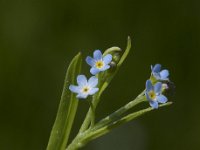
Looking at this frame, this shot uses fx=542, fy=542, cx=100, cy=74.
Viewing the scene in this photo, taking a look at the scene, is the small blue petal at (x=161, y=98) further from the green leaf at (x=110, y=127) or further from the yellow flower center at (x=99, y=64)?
the yellow flower center at (x=99, y=64)

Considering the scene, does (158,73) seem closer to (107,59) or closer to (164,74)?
(164,74)

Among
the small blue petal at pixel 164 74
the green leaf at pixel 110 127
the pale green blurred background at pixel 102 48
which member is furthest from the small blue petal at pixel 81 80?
the pale green blurred background at pixel 102 48

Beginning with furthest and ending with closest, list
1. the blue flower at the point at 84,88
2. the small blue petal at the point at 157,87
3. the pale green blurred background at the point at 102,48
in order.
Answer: the pale green blurred background at the point at 102,48, the small blue petal at the point at 157,87, the blue flower at the point at 84,88

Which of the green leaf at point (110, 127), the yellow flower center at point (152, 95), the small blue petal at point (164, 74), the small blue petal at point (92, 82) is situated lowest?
the green leaf at point (110, 127)

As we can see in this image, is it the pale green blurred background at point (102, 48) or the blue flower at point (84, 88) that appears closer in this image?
the blue flower at point (84, 88)

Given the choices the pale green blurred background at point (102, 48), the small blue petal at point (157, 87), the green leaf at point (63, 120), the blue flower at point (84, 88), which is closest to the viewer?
the blue flower at point (84, 88)

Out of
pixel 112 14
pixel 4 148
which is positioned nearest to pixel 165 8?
pixel 112 14

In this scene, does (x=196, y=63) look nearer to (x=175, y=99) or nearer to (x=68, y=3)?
(x=175, y=99)

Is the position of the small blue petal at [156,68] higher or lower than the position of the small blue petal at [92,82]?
higher
